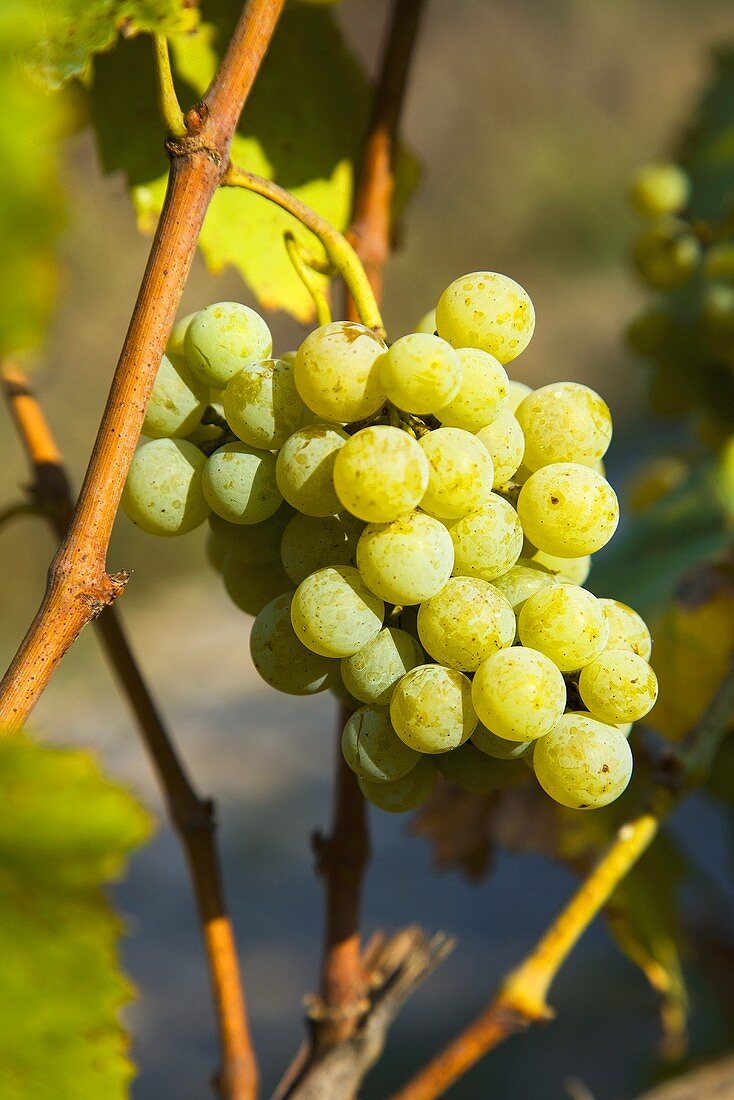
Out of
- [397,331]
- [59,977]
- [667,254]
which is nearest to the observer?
[59,977]

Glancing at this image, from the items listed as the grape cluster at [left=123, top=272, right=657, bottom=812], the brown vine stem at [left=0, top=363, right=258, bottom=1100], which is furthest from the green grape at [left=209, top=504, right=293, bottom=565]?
the brown vine stem at [left=0, top=363, right=258, bottom=1100]

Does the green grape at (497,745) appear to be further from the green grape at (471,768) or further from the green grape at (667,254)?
the green grape at (667,254)

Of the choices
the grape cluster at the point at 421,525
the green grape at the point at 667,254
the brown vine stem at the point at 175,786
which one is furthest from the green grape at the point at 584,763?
the green grape at the point at 667,254

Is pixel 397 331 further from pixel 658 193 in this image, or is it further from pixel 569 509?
pixel 569 509

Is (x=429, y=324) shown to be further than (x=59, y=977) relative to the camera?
Yes

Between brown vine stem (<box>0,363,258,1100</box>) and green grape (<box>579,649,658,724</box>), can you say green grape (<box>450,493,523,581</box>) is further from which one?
brown vine stem (<box>0,363,258,1100</box>)

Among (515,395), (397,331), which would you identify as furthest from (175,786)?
(397,331)
